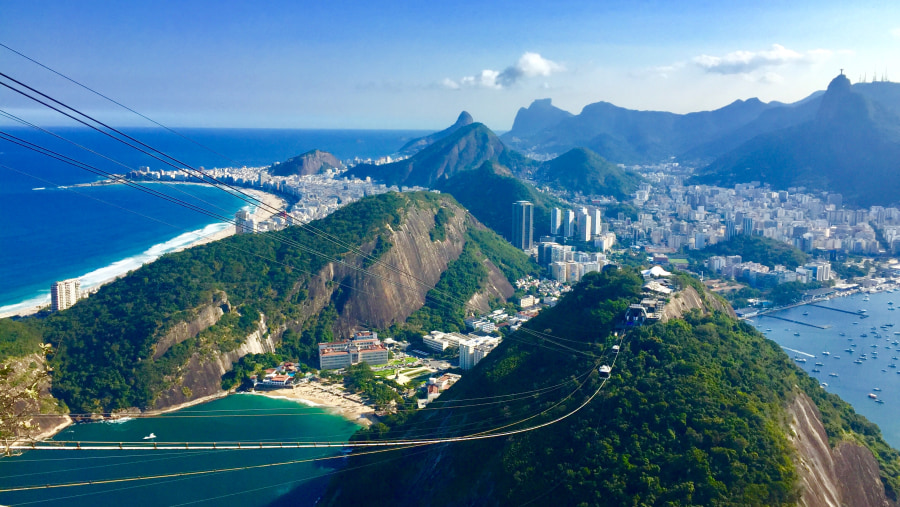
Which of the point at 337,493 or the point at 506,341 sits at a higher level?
the point at 506,341

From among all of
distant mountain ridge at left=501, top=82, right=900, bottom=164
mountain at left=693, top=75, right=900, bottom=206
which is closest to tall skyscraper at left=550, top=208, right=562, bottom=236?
mountain at left=693, top=75, right=900, bottom=206

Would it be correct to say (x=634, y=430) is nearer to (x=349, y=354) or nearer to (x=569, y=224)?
(x=349, y=354)

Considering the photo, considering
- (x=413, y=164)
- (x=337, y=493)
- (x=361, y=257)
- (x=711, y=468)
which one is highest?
(x=413, y=164)

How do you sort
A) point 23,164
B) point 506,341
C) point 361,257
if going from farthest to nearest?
point 23,164
point 361,257
point 506,341

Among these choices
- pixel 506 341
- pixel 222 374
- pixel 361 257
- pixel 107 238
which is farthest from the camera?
pixel 107 238

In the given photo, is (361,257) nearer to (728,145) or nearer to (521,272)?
(521,272)

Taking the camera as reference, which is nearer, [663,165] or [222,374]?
[222,374]

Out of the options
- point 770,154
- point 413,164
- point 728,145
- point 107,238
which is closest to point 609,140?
point 728,145

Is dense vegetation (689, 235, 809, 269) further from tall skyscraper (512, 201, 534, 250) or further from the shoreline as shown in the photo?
the shoreline
